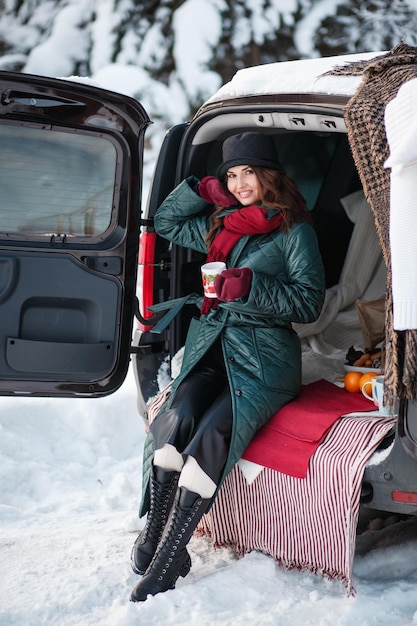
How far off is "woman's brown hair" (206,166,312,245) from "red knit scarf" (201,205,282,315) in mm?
38

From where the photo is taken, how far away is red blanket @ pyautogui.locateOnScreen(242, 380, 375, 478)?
10.2 feet

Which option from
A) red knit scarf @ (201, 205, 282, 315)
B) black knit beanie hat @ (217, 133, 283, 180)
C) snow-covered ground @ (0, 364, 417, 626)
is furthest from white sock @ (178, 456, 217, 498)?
black knit beanie hat @ (217, 133, 283, 180)

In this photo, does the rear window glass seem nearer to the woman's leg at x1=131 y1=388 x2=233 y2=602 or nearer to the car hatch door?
the car hatch door

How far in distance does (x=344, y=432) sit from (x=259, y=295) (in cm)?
66

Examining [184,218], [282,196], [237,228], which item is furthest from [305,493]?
[184,218]

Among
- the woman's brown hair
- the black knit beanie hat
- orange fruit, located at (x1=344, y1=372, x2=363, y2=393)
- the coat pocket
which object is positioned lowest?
orange fruit, located at (x1=344, y1=372, x2=363, y2=393)

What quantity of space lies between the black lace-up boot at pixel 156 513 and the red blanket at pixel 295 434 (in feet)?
1.08

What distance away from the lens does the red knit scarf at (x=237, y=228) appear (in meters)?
3.52

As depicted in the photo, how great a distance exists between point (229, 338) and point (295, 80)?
1.12m

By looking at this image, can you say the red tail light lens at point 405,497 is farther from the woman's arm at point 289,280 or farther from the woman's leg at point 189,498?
the woman's arm at point 289,280

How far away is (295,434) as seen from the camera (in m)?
3.18

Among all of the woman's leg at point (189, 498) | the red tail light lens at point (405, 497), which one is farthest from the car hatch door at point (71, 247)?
the red tail light lens at point (405, 497)

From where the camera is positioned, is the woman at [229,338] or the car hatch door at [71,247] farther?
the car hatch door at [71,247]

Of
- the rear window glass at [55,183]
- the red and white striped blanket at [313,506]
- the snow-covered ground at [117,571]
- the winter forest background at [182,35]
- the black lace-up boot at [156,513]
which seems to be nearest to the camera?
the snow-covered ground at [117,571]
